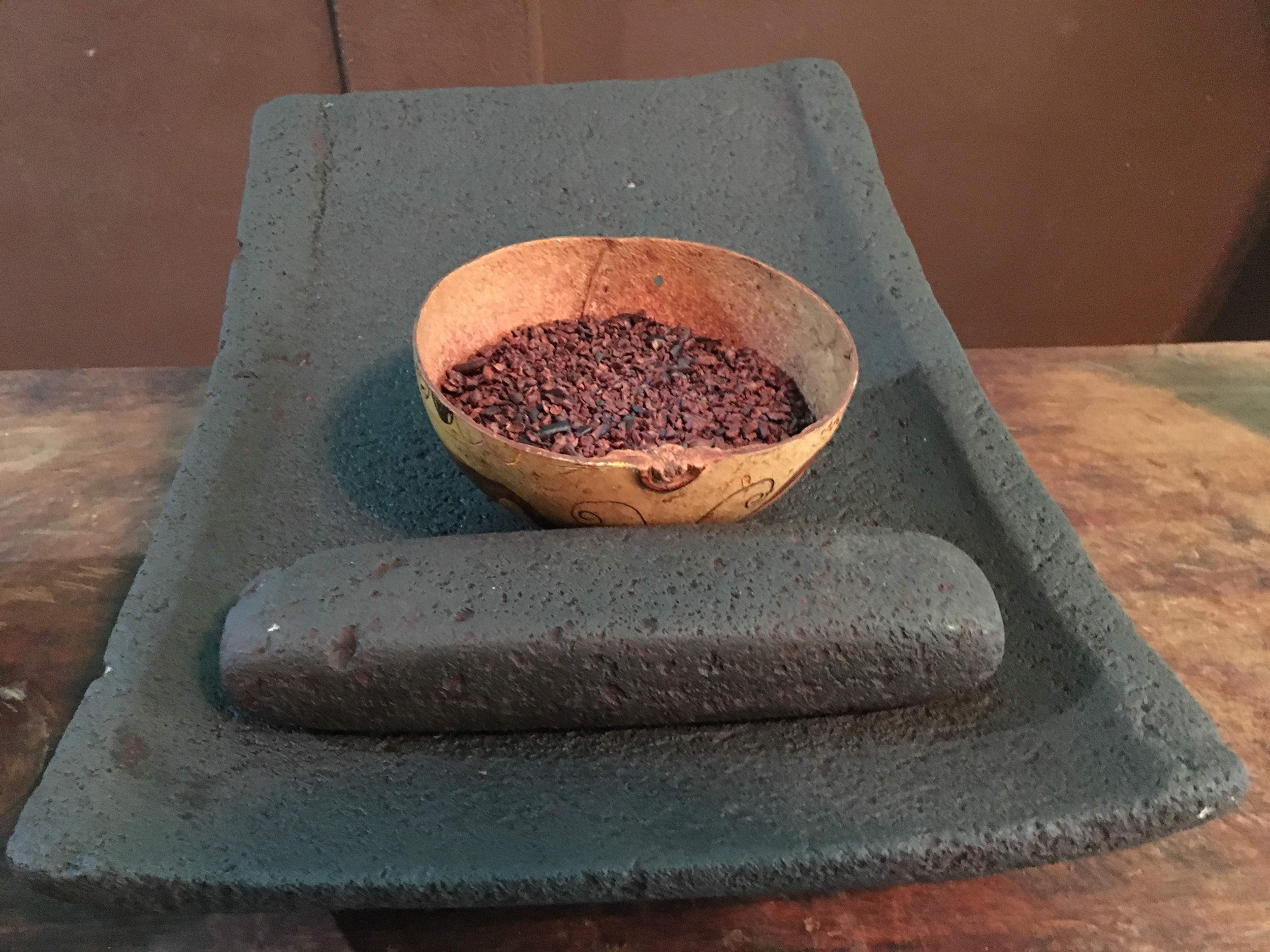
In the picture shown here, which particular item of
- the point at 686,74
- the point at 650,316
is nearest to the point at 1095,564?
the point at 650,316

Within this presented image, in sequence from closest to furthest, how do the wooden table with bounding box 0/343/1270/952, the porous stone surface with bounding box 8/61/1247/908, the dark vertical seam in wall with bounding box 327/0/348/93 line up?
the porous stone surface with bounding box 8/61/1247/908 < the wooden table with bounding box 0/343/1270/952 < the dark vertical seam in wall with bounding box 327/0/348/93

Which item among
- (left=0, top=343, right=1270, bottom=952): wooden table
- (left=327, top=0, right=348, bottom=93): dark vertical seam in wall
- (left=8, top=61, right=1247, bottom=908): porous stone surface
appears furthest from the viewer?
(left=327, top=0, right=348, bottom=93): dark vertical seam in wall

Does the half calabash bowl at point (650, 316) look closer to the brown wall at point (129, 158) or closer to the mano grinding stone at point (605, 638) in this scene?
the mano grinding stone at point (605, 638)

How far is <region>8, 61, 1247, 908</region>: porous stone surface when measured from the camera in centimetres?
68

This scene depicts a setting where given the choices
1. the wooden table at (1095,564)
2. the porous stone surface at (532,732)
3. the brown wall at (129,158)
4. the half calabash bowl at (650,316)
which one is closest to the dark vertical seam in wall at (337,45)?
the brown wall at (129,158)

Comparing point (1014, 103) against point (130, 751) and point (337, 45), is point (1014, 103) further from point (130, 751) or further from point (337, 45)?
point (130, 751)

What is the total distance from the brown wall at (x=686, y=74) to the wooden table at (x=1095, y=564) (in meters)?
0.75

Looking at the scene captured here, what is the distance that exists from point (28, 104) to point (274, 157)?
0.92 meters

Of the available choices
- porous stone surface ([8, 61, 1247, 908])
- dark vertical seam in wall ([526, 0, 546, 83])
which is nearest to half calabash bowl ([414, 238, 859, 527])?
porous stone surface ([8, 61, 1247, 908])

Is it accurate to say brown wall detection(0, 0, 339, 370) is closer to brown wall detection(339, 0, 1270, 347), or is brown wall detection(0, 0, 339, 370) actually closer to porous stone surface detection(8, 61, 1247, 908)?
brown wall detection(339, 0, 1270, 347)

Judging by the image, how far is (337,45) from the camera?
1.78 m

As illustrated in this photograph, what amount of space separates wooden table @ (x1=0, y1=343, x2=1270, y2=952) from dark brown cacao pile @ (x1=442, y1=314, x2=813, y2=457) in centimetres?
41

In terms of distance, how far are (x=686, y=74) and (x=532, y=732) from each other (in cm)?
155

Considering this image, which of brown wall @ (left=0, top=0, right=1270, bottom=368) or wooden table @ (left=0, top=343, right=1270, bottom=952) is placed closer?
wooden table @ (left=0, top=343, right=1270, bottom=952)
